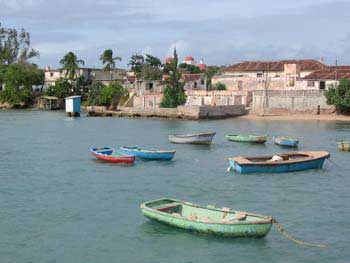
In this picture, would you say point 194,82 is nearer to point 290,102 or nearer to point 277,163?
point 290,102

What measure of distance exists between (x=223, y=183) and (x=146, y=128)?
3285 cm

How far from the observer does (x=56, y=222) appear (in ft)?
71.9

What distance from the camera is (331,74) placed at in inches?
2985

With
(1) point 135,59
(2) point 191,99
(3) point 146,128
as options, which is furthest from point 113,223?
(1) point 135,59

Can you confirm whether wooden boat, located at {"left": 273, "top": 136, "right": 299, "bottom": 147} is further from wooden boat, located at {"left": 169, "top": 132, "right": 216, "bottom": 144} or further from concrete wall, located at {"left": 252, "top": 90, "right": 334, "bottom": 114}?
concrete wall, located at {"left": 252, "top": 90, "right": 334, "bottom": 114}

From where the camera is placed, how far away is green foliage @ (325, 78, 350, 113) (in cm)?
6738

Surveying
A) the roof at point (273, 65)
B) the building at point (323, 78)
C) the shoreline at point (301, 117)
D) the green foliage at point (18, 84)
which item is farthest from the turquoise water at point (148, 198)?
the green foliage at point (18, 84)

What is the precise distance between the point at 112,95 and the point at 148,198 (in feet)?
217

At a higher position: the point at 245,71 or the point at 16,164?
the point at 245,71

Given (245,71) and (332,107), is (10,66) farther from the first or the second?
(332,107)

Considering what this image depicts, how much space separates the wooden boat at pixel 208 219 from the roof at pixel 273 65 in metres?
66.1

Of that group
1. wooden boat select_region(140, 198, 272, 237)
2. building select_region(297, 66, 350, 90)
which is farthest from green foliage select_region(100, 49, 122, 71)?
wooden boat select_region(140, 198, 272, 237)

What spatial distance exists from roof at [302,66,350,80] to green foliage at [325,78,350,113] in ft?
18.3

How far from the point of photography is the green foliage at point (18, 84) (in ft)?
339
